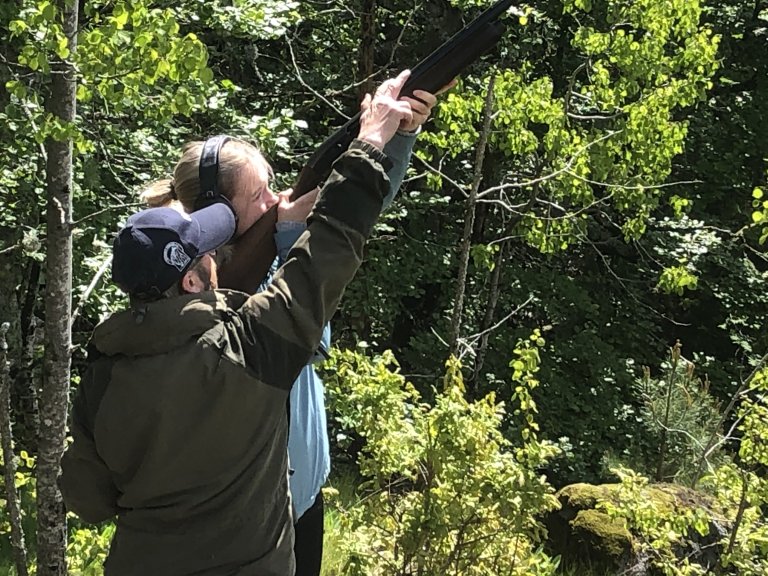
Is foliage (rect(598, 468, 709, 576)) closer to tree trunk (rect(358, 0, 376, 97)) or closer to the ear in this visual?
the ear

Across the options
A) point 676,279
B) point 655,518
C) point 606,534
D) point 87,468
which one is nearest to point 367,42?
point 676,279

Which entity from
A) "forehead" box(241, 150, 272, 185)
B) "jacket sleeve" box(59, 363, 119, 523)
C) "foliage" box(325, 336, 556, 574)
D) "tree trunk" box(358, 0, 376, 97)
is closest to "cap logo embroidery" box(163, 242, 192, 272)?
"jacket sleeve" box(59, 363, 119, 523)

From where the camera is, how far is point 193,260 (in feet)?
4.79

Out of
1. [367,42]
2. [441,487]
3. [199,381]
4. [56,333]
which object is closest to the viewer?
[199,381]

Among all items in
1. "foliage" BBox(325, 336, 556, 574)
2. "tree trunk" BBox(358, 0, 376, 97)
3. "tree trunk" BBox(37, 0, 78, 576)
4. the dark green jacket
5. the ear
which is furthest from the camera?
"tree trunk" BBox(358, 0, 376, 97)

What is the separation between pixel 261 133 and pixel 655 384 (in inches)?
191

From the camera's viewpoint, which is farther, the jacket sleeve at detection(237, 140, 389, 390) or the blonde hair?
the blonde hair

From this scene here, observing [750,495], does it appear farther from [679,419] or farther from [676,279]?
[679,419]

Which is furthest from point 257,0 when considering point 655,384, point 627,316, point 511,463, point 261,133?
point 627,316

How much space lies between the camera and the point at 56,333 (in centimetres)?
256

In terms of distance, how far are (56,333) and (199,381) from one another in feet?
4.65

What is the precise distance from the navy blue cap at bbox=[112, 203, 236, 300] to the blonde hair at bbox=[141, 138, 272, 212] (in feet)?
0.79

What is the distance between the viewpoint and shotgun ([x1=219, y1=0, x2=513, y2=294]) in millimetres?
1755

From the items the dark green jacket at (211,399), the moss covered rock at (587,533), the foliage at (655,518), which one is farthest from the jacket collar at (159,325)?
the moss covered rock at (587,533)
